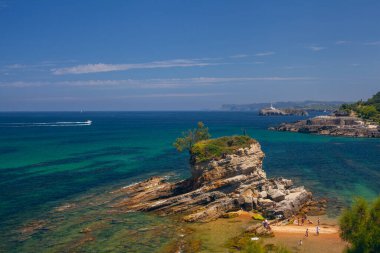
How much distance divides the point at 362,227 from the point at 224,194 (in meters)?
29.1

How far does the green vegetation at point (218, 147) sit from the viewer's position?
6425cm

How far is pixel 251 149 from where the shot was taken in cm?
6562

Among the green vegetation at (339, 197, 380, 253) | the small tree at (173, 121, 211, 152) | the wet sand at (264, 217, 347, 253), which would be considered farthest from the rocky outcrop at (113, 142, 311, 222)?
the green vegetation at (339, 197, 380, 253)

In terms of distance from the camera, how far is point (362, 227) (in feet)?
109

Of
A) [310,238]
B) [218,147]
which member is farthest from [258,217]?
[218,147]

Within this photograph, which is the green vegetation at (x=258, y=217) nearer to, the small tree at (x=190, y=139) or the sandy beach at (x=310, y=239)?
the sandy beach at (x=310, y=239)

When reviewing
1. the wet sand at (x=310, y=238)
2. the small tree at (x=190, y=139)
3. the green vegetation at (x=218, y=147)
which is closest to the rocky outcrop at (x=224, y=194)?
the green vegetation at (x=218, y=147)

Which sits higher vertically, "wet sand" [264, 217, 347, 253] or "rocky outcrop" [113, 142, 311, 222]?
"rocky outcrop" [113, 142, 311, 222]

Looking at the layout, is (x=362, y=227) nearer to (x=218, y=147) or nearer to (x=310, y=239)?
(x=310, y=239)

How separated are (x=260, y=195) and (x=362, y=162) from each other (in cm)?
5494

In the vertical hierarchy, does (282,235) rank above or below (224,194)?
below

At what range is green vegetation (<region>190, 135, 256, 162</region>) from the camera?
64250 mm

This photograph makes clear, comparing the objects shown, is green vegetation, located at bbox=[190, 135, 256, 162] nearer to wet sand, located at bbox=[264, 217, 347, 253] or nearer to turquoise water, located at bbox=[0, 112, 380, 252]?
turquoise water, located at bbox=[0, 112, 380, 252]

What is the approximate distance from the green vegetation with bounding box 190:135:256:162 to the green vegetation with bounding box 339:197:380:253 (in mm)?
30397
